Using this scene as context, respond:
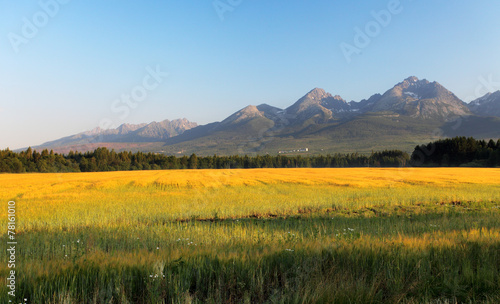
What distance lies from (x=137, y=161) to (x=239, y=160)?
47903 millimetres

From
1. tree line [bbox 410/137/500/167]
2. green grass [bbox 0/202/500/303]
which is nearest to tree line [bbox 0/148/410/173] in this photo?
tree line [bbox 410/137/500/167]

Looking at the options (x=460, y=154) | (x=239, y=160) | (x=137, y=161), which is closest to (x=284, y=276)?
(x=460, y=154)

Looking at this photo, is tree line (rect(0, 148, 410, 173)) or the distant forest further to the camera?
tree line (rect(0, 148, 410, 173))

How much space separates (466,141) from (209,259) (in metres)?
129

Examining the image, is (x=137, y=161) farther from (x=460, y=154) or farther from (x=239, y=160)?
(x=460, y=154)

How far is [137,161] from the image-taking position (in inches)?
5059

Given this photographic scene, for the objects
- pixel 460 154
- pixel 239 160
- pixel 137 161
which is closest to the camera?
pixel 460 154

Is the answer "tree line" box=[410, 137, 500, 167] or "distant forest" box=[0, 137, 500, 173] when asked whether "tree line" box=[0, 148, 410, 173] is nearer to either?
"distant forest" box=[0, 137, 500, 173]

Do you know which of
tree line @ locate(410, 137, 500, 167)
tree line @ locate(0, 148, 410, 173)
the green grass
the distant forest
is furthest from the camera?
tree line @ locate(0, 148, 410, 173)

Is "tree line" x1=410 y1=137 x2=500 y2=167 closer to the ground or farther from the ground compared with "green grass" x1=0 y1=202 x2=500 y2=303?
closer to the ground

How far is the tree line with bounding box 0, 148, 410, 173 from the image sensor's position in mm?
98781

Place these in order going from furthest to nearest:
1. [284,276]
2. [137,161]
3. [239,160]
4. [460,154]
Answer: [239,160], [137,161], [460,154], [284,276]

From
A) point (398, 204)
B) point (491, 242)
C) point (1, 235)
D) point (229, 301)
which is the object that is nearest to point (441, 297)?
point (491, 242)

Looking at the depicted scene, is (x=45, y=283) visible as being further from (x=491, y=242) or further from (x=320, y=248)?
(x=491, y=242)
